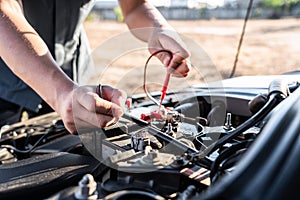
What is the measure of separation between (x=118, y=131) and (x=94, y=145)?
2.4 inches

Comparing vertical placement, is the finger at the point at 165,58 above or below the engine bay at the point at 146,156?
above

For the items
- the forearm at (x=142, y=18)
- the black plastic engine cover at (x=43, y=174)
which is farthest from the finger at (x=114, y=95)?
the forearm at (x=142, y=18)

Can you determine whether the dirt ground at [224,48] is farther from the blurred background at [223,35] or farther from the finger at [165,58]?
the finger at [165,58]

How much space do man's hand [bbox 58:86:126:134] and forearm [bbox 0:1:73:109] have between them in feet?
0.16

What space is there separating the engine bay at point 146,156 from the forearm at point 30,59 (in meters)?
0.12

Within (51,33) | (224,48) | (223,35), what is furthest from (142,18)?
(223,35)

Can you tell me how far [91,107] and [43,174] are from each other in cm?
16

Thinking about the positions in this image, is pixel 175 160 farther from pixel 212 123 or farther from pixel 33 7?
pixel 33 7

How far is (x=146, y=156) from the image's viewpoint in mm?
703

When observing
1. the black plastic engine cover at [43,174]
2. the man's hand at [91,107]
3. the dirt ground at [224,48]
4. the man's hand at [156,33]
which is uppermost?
the man's hand at [156,33]

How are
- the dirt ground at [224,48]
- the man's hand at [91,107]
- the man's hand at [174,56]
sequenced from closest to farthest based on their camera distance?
the man's hand at [91,107] → the man's hand at [174,56] → the dirt ground at [224,48]

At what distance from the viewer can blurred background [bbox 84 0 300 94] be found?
206 inches

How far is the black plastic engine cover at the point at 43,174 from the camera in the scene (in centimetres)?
73

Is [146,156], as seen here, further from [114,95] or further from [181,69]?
[181,69]
